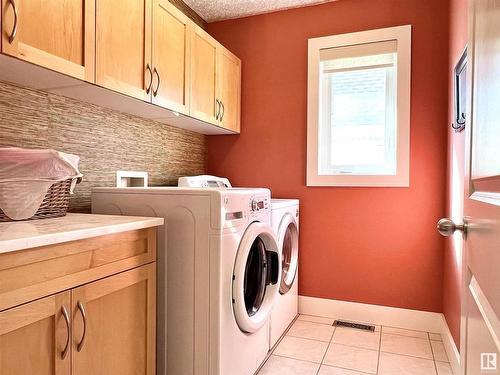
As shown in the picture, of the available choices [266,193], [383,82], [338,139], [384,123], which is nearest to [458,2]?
[383,82]

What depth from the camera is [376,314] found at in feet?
8.18

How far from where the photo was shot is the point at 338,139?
2674mm

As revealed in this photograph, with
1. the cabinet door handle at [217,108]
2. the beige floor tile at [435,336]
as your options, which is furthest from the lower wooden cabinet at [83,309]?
the beige floor tile at [435,336]

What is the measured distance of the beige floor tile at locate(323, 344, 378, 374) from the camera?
192cm

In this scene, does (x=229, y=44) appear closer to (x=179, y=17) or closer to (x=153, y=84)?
(x=179, y=17)

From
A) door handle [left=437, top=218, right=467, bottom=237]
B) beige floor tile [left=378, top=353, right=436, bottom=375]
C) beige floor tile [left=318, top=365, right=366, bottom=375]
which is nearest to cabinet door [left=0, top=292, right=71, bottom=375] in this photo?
door handle [left=437, top=218, right=467, bottom=237]

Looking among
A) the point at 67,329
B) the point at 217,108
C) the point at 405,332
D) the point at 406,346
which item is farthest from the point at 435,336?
the point at 67,329

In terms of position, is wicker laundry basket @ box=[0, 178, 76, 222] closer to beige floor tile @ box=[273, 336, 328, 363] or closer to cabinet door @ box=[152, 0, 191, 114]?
cabinet door @ box=[152, 0, 191, 114]

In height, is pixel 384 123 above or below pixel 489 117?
above

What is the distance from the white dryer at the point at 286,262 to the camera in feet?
6.90

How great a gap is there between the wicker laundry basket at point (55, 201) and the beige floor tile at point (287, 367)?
4.38ft

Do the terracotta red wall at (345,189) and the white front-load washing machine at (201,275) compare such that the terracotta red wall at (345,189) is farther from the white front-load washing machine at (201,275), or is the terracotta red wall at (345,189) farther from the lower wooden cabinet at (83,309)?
the lower wooden cabinet at (83,309)

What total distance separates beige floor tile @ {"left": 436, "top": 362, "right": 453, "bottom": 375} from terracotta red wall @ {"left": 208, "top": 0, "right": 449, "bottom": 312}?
0.47 meters

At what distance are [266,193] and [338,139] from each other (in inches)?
42.9
